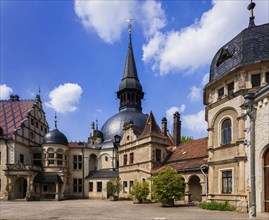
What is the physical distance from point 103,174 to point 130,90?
621 inches

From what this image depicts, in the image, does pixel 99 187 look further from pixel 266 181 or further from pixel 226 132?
pixel 266 181

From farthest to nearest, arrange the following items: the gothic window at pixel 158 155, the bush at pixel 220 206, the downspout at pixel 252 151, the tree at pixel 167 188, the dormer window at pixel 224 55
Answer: the gothic window at pixel 158 155 < the tree at pixel 167 188 < the dormer window at pixel 224 55 < the bush at pixel 220 206 < the downspout at pixel 252 151

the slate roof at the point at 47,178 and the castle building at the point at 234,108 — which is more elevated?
the castle building at the point at 234,108

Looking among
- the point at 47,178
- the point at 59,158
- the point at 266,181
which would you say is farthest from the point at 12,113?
the point at 266,181

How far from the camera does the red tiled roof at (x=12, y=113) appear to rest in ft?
122

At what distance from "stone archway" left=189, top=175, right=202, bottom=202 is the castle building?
7038 millimetres

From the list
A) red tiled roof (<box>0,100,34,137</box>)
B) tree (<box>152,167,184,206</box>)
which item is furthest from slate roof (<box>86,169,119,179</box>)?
tree (<box>152,167,184,206</box>)

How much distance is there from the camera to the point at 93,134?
49469 millimetres

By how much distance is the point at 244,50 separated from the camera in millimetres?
19344

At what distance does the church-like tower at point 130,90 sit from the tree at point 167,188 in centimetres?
2825

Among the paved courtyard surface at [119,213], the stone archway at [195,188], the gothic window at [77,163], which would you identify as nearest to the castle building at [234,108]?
the paved courtyard surface at [119,213]

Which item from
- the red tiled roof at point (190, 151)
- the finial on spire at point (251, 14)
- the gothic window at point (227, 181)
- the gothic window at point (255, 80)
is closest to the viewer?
the gothic window at point (255, 80)

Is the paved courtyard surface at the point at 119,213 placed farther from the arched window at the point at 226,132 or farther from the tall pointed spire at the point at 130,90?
the tall pointed spire at the point at 130,90

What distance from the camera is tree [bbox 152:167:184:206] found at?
22188 mm
